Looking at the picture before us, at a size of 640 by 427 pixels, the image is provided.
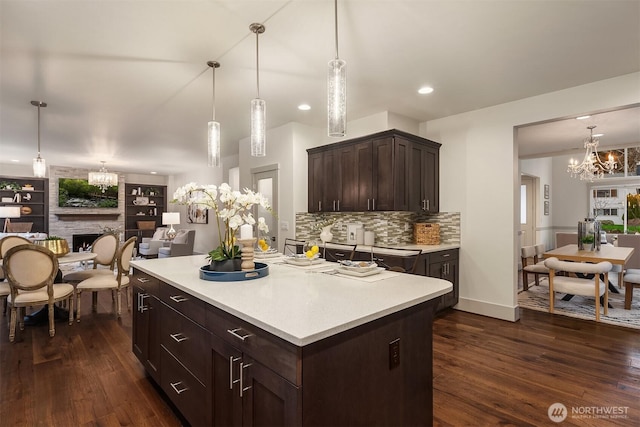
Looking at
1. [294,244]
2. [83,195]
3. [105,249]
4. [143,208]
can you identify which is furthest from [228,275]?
[143,208]

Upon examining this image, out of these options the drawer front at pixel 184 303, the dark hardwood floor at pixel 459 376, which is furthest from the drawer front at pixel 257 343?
the dark hardwood floor at pixel 459 376

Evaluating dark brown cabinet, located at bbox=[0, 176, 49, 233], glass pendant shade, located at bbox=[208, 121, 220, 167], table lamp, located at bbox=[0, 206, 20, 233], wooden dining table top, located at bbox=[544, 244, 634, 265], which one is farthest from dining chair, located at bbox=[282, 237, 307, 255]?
dark brown cabinet, located at bbox=[0, 176, 49, 233]

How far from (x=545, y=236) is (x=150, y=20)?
1034cm

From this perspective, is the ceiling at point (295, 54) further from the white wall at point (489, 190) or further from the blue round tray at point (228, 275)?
the blue round tray at point (228, 275)

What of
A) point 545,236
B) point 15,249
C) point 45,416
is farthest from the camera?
point 545,236

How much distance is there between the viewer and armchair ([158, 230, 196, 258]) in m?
7.83

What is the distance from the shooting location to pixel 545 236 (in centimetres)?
911

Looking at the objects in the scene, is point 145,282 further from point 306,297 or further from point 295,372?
point 295,372

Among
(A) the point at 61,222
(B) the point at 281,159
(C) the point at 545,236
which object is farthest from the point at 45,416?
(C) the point at 545,236

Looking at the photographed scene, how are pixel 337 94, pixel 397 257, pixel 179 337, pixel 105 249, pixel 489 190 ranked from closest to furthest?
pixel 337 94 < pixel 179 337 < pixel 397 257 < pixel 489 190 < pixel 105 249

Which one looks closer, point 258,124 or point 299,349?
point 299,349

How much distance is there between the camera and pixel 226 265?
2.15 m

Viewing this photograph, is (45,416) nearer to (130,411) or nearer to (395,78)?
(130,411)

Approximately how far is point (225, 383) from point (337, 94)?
5.34 ft
